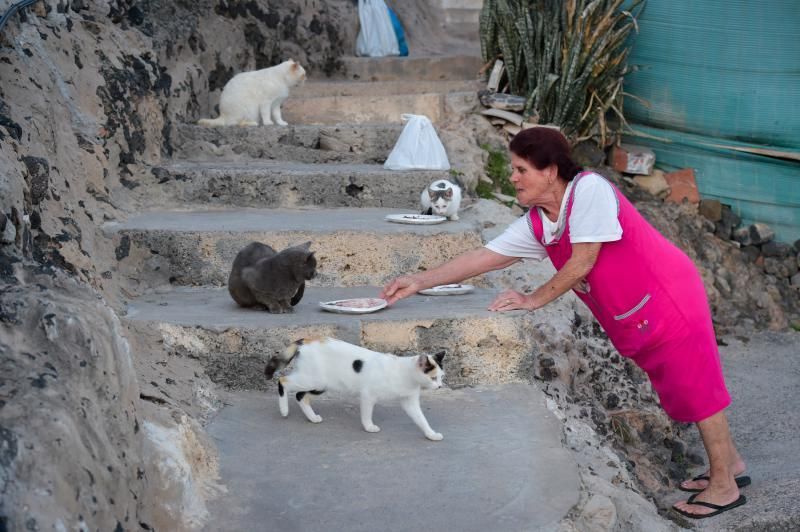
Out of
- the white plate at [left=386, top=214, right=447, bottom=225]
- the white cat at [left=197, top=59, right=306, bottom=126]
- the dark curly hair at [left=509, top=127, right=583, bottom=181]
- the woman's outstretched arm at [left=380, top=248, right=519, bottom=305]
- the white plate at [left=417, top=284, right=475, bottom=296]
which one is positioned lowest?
the white plate at [left=417, top=284, right=475, bottom=296]

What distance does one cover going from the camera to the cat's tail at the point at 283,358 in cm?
372

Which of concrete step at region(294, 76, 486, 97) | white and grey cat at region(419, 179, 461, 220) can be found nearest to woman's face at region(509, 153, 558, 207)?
white and grey cat at region(419, 179, 461, 220)

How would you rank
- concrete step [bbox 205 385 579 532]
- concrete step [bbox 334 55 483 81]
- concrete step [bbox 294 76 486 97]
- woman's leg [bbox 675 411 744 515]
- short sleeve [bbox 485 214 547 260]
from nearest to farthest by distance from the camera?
concrete step [bbox 205 385 579 532]
woman's leg [bbox 675 411 744 515]
short sleeve [bbox 485 214 547 260]
concrete step [bbox 294 76 486 97]
concrete step [bbox 334 55 483 81]

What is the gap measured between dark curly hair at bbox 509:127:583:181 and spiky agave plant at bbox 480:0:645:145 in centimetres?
405

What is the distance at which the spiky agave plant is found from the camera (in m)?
7.53

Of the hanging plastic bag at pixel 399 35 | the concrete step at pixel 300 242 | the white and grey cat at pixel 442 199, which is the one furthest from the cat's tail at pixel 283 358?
the hanging plastic bag at pixel 399 35

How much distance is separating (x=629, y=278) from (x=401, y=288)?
1.00 meters

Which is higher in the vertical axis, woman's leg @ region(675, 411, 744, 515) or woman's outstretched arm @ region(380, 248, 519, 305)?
woman's outstretched arm @ region(380, 248, 519, 305)

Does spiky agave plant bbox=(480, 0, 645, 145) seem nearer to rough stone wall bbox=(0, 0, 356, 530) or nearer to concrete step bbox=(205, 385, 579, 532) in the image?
rough stone wall bbox=(0, 0, 356, 530)

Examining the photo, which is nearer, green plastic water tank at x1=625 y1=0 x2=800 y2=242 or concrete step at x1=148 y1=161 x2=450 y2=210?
concrete step at x1=148 y1=161 x2=450 y2=210

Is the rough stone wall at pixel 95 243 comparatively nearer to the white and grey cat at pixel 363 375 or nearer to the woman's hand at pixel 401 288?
the white and grey cat at pixel 363 375

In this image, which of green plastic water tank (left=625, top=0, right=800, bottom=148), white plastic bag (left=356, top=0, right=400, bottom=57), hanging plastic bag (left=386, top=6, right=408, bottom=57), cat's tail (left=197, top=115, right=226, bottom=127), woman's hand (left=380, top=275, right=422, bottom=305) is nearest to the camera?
woman's hand (left=380, top=275, right=422, bottom=305)

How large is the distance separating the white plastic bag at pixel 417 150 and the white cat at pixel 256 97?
3.57 ft

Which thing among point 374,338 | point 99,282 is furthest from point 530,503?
point 99,282
